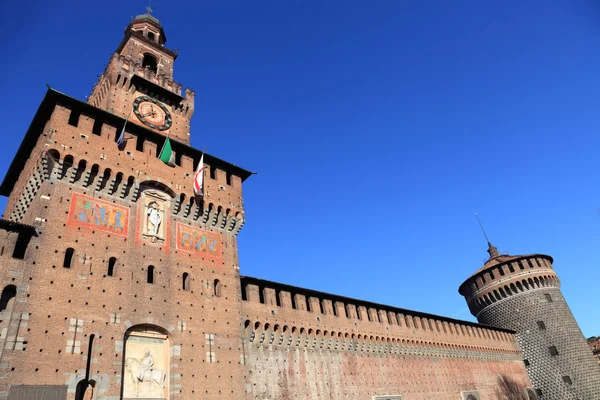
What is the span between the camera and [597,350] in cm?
6050

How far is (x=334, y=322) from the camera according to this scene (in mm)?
23609

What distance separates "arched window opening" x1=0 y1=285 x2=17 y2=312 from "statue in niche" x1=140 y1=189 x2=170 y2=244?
4.94 meters

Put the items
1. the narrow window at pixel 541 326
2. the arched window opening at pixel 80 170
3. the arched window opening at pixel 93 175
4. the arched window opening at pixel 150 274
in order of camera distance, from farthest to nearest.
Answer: the narrow window at pixel 541 326 → the arched window opening at pixel 150 274 → the arched window opening at pixel 93 175 → the arched window opening at pixel 80 170

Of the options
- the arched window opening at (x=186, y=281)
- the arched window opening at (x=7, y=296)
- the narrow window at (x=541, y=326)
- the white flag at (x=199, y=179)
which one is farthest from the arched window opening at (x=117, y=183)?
the narrow window at (x=541, y=326)

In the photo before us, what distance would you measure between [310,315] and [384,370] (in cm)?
618

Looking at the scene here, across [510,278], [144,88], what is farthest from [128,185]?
[510,278]

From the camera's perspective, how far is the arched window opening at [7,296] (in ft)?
42.4

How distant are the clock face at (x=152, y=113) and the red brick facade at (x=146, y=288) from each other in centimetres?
18

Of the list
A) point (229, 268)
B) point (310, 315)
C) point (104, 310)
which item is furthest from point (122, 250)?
point (310, 315)

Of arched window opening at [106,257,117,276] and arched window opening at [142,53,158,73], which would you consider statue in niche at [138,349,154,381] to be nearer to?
arched window opening at [106,257,117,276]

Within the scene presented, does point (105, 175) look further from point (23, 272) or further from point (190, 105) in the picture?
point (190, 105)

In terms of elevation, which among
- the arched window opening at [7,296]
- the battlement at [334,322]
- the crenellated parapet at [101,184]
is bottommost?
the arched window opening at [7,296]

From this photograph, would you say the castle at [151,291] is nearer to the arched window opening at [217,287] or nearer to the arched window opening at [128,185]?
the arched window opening at [128,185]

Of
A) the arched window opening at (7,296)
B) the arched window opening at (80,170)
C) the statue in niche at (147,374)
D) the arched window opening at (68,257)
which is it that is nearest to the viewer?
the arched window opening at (7,296)
